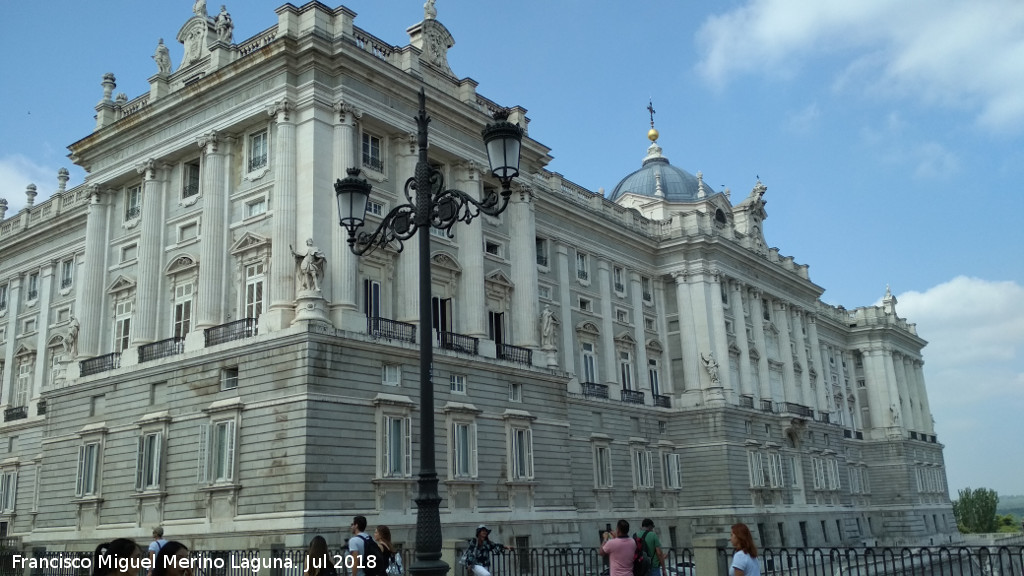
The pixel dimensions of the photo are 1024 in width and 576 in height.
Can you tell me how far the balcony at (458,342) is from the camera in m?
33.0

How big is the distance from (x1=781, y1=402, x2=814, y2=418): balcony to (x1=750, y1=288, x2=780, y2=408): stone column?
2.32ft

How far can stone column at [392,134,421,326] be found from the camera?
3256cm

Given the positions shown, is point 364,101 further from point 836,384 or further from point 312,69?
point 836,384

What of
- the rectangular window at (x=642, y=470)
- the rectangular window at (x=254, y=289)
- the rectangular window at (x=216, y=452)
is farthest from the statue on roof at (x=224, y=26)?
the rectangular window at (x=642, y=470)

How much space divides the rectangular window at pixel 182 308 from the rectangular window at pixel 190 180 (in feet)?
12.1

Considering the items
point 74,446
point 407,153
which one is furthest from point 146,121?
point 74,446

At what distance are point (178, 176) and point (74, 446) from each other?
426 inches

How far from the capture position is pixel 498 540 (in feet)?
106

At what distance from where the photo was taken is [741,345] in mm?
55500

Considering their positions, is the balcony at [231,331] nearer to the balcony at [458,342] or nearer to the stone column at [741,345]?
the balcony at [458,342]

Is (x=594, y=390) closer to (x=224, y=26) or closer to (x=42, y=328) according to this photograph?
(x=224, y=26)

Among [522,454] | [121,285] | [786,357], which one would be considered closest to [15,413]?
[121,285]

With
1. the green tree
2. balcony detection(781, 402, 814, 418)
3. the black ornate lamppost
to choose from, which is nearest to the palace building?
balcony detection(781, 402, 814, 418)

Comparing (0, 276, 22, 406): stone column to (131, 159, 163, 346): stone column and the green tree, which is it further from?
the green tree
